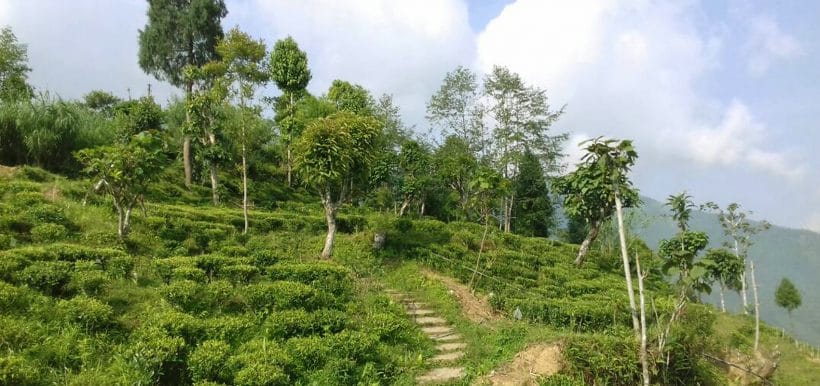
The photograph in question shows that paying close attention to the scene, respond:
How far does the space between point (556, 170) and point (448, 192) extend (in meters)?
8.16

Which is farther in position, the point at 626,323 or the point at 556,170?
the point at 556,170

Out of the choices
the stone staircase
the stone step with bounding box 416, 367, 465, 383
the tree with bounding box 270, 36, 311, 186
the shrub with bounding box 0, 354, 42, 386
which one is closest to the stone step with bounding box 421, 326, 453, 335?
the stone staircase

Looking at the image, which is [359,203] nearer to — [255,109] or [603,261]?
[255,109]

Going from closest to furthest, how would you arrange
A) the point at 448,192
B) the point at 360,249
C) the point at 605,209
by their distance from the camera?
1. the point at 360,249
2. the point at 605,209
3. the point at 448,192

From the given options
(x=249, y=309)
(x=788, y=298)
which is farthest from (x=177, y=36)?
(x=788, y=298)

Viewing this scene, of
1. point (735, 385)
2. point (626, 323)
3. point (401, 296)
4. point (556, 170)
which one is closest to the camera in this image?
point (735, 385)

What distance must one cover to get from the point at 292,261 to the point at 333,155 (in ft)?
11.9

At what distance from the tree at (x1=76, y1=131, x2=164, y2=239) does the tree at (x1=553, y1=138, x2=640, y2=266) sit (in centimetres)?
1173

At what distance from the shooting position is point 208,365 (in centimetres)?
802

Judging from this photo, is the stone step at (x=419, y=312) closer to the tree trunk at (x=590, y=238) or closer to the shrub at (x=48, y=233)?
the shrub at (x=48, y=233)

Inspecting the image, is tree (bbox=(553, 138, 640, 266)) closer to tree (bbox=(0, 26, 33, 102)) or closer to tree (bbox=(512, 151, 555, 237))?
tree (bbox=(512, 151, 555, 237))

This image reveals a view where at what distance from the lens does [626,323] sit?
15.9m

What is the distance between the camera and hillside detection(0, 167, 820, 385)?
818cm

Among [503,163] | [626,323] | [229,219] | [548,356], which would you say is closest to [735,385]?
[626,323]
